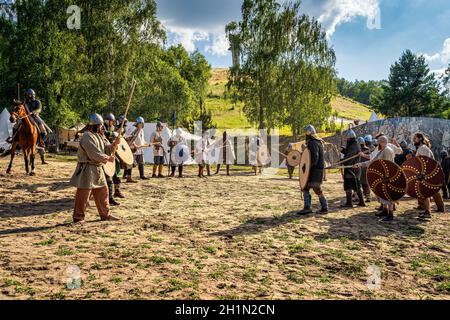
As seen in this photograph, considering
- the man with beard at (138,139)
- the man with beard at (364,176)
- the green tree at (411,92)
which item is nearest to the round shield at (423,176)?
the man with beard at (364,176)

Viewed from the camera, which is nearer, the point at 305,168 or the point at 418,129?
the point at 305,168

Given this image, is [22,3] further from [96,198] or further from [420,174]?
[420,174]

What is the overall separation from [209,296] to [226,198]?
6261 millimetres

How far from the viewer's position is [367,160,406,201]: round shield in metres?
7.14

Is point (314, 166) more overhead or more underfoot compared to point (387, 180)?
more overhead

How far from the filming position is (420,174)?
745 centimetres

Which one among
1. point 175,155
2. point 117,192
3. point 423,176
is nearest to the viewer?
point 423,176

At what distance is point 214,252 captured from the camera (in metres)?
5.07

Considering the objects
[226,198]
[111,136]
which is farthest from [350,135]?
[111,136]

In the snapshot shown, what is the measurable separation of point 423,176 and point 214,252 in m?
5.05

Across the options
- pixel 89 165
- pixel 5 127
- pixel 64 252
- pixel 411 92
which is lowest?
pixel 64 252

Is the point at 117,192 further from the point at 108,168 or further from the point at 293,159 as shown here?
the point at 293,159


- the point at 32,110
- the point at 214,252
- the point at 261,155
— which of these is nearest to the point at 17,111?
the point at 32,110

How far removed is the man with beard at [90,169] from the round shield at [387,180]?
529 centimetres
